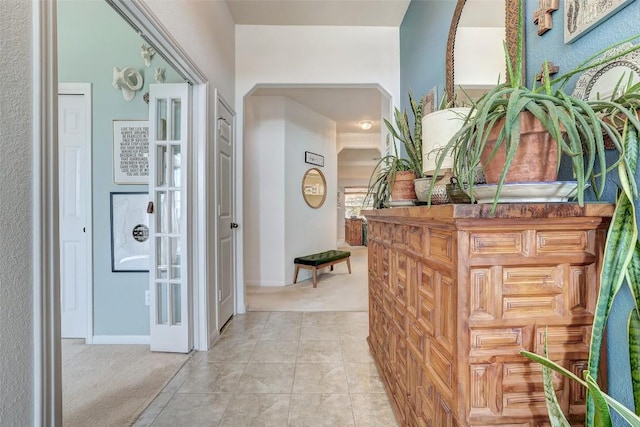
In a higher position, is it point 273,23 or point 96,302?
point 273,23

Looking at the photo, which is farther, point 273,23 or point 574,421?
point 273,23

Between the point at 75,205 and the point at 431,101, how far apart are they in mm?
2981

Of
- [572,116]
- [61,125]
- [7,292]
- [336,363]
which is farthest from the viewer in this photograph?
[61,125]

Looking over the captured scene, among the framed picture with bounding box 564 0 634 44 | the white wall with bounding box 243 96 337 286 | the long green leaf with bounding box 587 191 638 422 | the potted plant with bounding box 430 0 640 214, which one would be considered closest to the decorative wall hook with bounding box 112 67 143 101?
the white wall with bounding box 243 96 337 286

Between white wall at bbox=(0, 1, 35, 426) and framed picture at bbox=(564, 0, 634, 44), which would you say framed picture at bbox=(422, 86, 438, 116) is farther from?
white wall at bbox=(0, 1, 35, 426)

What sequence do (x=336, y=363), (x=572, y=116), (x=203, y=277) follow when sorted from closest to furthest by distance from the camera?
(x=572, y=116)
(x=336, y=363)
(x=203, y=277)

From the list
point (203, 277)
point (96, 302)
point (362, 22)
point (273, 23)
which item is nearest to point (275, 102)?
point (273, 23)

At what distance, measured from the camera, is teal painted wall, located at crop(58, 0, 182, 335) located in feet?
7.80

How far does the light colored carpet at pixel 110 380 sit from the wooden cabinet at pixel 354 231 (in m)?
7.44

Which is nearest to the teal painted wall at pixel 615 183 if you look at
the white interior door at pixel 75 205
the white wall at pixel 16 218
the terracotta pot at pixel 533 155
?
the terracotta pot at pixel 533 155

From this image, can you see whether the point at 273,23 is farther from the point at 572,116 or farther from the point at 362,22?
the point at 572,116

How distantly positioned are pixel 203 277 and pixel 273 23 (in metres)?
2.61

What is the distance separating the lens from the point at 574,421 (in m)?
0.73

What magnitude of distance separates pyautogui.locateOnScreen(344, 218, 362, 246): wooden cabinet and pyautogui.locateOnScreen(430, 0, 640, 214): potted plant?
335 inches
